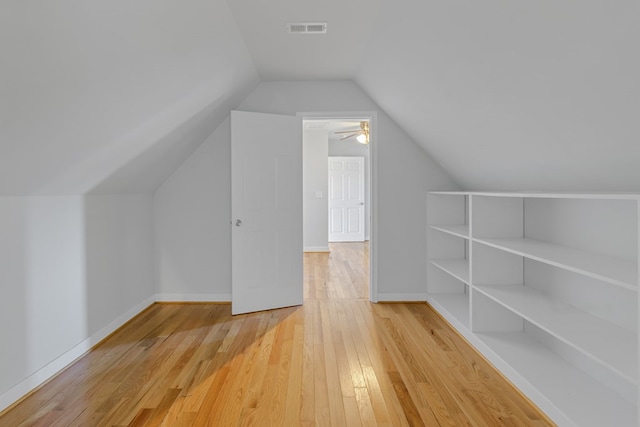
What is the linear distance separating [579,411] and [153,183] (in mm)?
3613

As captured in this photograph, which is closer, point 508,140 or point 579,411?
point 579,411

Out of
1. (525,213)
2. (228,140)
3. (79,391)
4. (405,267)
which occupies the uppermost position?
(228,140)

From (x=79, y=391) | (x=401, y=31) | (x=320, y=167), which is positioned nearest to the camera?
(x=79, y=391)

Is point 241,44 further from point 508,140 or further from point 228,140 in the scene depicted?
point 508,140

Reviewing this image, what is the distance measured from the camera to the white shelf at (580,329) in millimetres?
1539

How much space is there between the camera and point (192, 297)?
3.75 meters

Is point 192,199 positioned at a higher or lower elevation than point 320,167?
lower

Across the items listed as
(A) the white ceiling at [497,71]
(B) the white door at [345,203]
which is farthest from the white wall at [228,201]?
(B) the white door at [345,203]

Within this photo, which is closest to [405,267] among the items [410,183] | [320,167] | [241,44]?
[410,183]

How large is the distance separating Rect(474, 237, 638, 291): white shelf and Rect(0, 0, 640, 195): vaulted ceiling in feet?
1.26

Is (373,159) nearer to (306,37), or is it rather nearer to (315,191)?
(306,37)

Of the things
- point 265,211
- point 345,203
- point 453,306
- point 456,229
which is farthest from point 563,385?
point 345,203

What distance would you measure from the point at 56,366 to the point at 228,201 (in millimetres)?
1964

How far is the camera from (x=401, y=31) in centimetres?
225
